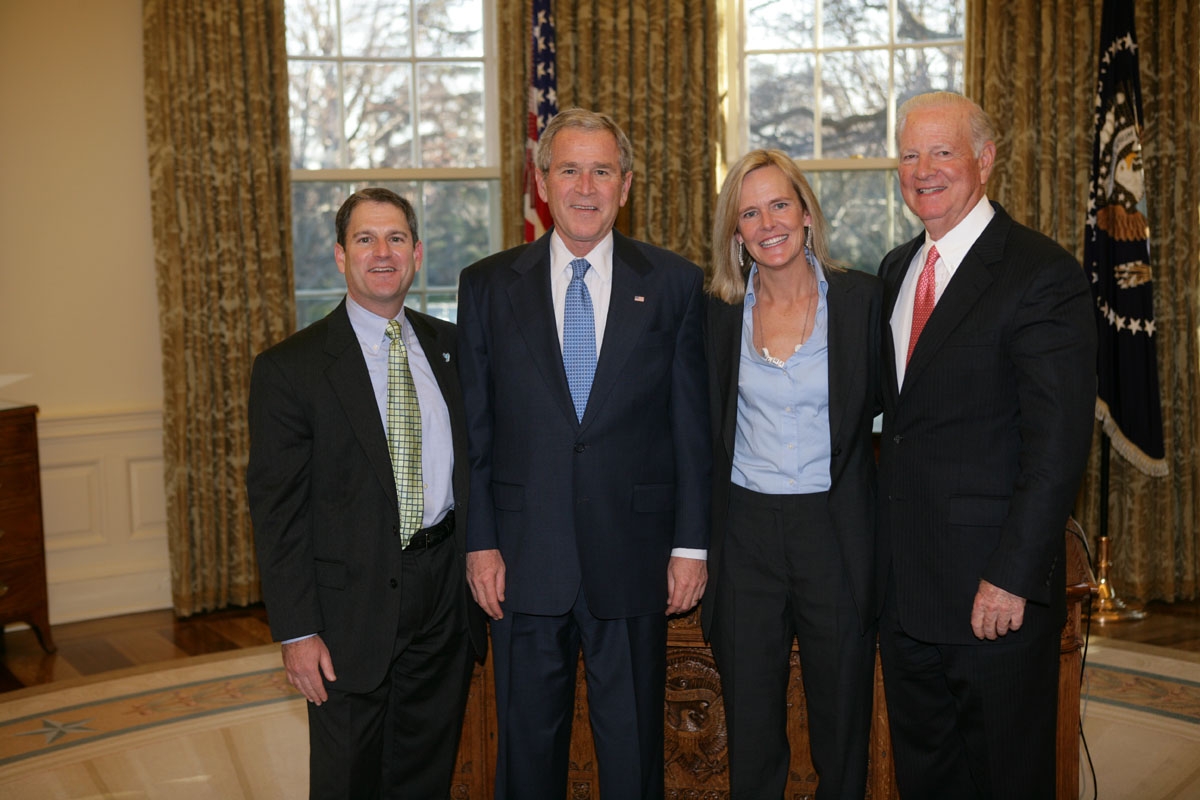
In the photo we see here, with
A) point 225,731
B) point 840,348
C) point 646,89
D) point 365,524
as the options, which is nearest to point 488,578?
point 365,524

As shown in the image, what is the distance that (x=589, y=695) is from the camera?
250cm

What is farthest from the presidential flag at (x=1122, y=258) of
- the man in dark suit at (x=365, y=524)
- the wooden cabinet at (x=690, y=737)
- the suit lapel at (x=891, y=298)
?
the man in dark suit at (x=365, y=524)

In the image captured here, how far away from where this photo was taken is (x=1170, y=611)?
500 centimetres

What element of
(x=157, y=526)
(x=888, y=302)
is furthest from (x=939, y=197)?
(x=157, y=526)

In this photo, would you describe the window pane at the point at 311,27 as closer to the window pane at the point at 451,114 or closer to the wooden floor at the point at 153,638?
the window pane at the point at 451,114

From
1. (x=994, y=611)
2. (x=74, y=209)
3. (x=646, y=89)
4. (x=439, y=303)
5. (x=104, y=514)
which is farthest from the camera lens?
(x=439, y=303)

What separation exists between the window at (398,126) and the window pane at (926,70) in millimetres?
1998

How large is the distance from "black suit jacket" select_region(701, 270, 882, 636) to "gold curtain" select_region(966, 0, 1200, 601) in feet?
9.71

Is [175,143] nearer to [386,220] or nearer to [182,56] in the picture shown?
[182,56]

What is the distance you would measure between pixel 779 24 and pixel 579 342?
361 cm

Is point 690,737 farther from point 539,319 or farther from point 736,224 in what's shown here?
point 736,224

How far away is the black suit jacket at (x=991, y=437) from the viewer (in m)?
2.19

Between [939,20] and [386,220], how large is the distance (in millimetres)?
3910

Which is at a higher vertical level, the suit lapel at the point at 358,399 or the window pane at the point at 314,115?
the window pane at the point at 314,115
